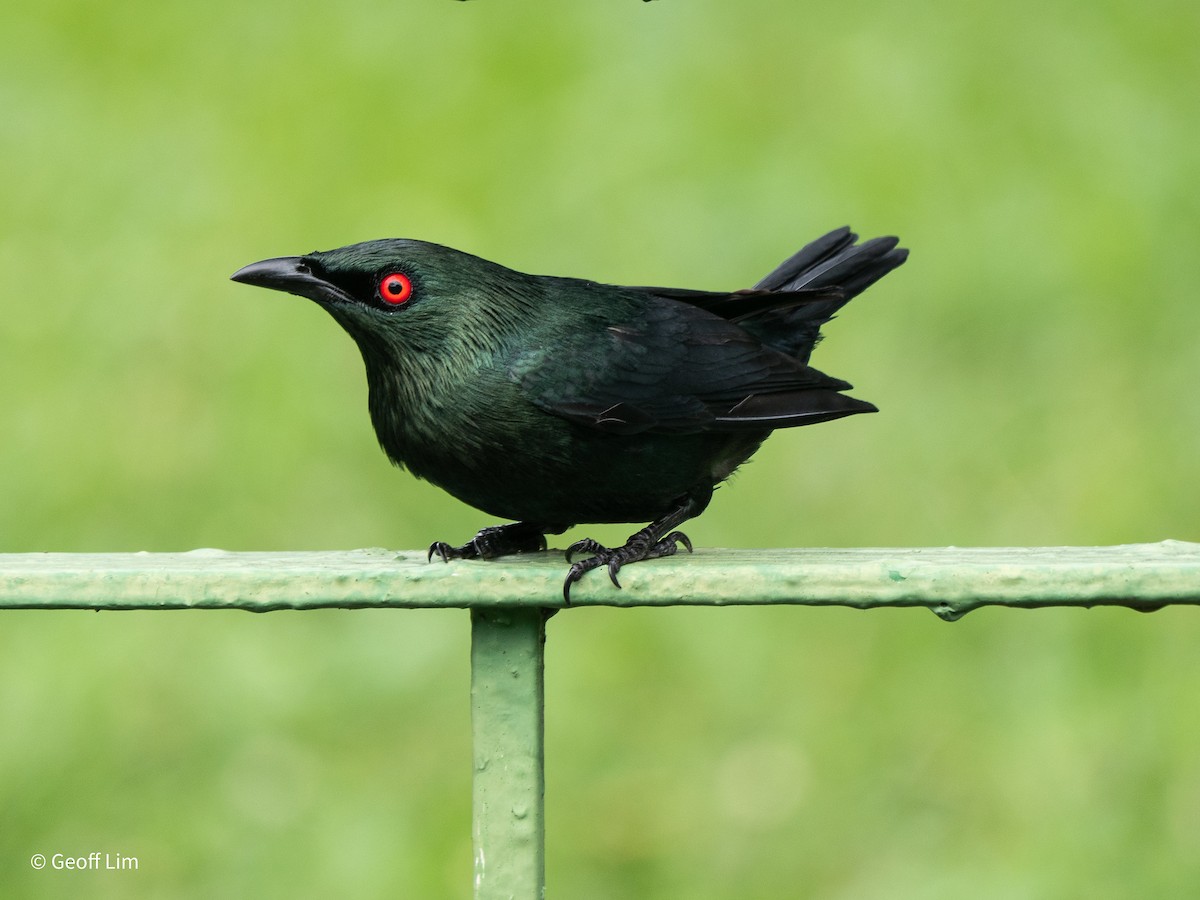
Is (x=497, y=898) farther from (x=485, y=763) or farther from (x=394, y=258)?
(x=394, y=258)

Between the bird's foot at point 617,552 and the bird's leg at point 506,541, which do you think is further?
the bird's leg at point 506,541

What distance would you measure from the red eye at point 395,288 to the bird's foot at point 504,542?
0.57 metres

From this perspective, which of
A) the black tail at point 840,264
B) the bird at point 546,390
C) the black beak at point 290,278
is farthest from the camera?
the black tail at point 840,264

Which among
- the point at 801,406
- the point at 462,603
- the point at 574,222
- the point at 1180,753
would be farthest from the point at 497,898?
the point at 574,222

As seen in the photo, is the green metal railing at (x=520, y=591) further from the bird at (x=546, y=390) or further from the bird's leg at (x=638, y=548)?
the bird at (x=546, y=390)

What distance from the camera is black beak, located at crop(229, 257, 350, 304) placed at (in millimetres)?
3654

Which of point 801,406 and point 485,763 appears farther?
point 801,406

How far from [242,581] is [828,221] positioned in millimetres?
5069

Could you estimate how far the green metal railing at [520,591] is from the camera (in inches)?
124

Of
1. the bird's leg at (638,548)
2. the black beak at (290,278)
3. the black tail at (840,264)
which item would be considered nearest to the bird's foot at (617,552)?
the bird's leg at (638,548)

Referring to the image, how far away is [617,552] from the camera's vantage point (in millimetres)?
3643

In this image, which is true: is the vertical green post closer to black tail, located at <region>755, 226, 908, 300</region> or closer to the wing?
the wing

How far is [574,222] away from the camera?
7.87 metres

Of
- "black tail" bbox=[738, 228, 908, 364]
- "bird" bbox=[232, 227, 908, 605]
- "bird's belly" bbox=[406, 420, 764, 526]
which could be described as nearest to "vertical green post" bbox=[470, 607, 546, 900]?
"bird" bbox=[232, 227, 908, 605]
